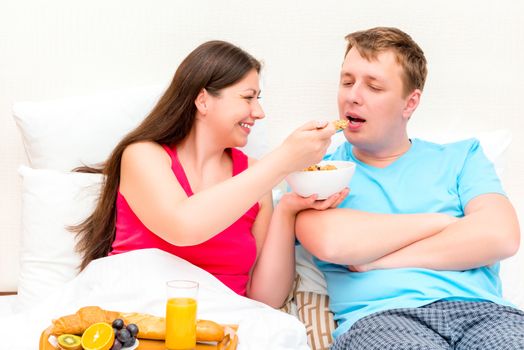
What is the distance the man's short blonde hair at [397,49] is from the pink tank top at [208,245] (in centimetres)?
55

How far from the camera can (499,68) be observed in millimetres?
2246

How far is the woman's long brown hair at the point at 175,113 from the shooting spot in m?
1.77

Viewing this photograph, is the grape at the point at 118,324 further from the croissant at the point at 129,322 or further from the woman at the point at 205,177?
the woman at the point at 205,177

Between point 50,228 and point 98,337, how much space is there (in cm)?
70

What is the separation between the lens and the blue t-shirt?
1.63 metres

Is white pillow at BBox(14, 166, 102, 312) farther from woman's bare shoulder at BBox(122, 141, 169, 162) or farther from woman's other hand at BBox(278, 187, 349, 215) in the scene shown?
woman's other hand at BBox(278, 187, 349, 215)

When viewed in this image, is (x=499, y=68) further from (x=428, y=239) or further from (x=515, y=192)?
(x=428, y=239)

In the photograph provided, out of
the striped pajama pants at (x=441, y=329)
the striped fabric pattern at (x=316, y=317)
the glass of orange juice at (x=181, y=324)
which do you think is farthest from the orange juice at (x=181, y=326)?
the striped fabric pattern at (x=316, y=317)

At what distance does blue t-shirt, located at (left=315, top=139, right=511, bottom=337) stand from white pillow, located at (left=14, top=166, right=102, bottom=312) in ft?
2.23

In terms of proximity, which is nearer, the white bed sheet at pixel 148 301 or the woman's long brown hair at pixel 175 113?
the white bed sheet at pixel 148 301

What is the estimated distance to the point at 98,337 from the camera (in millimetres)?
1277

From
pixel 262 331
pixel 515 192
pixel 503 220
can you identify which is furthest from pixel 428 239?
pixel 515 192

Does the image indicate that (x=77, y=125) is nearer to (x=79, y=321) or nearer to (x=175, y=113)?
(x=175, y=113)

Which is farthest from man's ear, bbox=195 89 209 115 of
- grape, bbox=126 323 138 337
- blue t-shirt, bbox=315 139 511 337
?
grape, bbox=126 323 138 337
